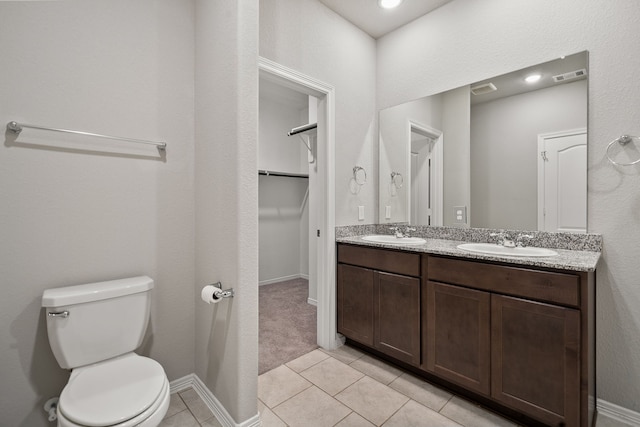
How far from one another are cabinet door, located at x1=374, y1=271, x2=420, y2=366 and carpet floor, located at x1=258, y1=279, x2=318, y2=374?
0.71 m

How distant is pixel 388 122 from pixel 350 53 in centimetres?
70

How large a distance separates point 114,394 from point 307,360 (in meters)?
1.39

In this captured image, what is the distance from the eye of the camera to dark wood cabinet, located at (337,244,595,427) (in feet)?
4.50

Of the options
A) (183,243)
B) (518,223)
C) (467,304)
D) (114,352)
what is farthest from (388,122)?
(114,352)

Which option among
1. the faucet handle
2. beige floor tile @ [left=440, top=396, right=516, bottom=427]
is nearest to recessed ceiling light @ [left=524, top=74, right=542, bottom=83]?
the faucet handle

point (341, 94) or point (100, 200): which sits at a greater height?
point (341, 94)

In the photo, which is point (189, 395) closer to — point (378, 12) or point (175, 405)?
point (175, 405)

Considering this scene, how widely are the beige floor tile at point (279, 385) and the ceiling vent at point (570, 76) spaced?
2.56 metres

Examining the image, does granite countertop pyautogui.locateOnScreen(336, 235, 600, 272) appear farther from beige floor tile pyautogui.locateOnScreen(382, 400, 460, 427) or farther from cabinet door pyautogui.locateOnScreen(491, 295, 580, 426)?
beige floor tile pyautogui.locateOnScreen(382, 400, 460, 427)

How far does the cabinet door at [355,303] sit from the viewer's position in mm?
2268

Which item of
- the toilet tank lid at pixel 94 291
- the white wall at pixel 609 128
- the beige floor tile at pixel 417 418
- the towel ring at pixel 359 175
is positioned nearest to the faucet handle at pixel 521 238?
the white wall at pixel 609 128

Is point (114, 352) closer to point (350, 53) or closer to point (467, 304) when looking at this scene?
point (467, 304)

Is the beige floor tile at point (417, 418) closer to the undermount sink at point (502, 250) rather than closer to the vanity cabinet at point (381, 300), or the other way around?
the vanity cabinet at point (381, 300)

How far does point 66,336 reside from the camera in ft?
4.52
